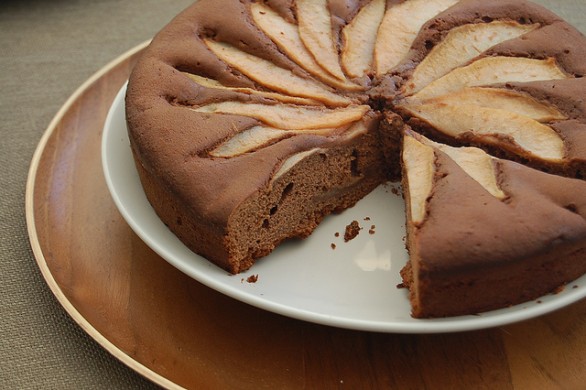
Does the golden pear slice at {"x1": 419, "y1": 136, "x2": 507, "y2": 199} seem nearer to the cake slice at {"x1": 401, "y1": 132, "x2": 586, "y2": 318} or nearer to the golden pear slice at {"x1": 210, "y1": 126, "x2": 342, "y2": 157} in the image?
the cake slice at {"x1": 401, "y1": 132, "x2": 586, "y2": 318}

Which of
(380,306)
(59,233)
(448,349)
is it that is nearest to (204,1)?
(59,233)

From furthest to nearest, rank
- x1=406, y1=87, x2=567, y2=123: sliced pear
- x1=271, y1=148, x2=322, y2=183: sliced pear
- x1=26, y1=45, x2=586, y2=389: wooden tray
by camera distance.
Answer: x1=406, y1=87, x2=567, y2=123: sliced pear < x1=271, y1=148, x2=322, y2=183: sliced pear < x1=26, y1=45, x2=586, y2=389: wooden tray

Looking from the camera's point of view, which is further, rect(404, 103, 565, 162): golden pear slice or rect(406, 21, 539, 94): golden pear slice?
rect(406, 21, 539, 94): golden pear slice

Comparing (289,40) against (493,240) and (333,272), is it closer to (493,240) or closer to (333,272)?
(333,272)

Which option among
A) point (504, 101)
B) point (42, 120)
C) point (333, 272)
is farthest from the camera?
point (42, 120)

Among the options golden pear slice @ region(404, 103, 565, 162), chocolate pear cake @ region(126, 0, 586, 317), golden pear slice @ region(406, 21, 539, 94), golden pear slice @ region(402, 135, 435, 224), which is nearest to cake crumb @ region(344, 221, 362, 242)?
chocolate pear cake @ region(126, 0, 586, 317)

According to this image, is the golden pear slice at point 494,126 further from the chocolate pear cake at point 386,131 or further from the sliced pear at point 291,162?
the sliced pear at point 291,162

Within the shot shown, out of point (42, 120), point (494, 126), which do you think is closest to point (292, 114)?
point (494, 126)
